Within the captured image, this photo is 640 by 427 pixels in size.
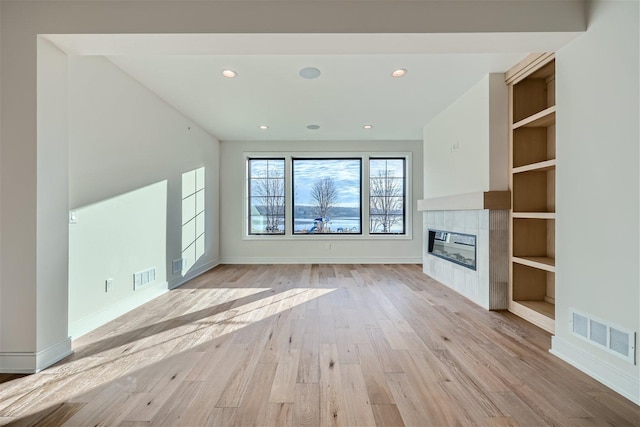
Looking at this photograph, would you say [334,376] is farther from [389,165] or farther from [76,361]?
[389,165]

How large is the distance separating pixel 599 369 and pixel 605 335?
8.5 inches

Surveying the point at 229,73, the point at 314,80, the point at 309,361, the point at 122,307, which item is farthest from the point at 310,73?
the point at 122,307

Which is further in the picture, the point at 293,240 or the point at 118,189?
the point at 293,240

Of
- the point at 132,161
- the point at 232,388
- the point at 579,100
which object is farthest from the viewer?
the point at 132,161

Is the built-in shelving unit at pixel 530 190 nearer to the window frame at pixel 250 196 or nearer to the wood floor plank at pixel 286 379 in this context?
the wood floor plank at pixel 286 379

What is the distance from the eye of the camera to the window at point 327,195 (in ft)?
19.6

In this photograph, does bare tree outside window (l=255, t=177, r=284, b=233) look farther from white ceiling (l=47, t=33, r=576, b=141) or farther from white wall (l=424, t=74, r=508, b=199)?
white wall (l=424, t=74, r=508, b=199)

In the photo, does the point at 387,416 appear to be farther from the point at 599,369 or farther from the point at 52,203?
the point at 52,203

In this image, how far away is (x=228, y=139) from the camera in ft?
18.6

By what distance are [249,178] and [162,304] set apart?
3.28 metres

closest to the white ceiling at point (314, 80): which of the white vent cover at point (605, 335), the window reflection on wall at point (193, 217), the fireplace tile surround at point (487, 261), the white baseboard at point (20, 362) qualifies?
the window reflection on wall at point (193, 217)

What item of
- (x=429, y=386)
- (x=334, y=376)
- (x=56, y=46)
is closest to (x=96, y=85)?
(x=56, y=46)

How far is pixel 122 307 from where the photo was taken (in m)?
2.88

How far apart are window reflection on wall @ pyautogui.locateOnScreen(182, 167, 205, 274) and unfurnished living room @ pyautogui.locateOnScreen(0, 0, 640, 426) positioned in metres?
0.14
